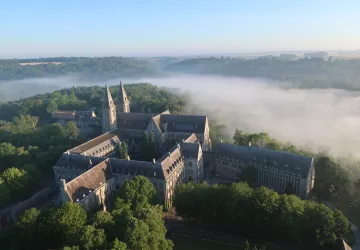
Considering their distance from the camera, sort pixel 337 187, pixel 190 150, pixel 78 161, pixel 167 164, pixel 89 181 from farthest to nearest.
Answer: pixel 190 150 → pixel 78 161 → pixel 167 164 → pixel 337 187 → pixel 89 181

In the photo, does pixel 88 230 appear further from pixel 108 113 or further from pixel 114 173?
pixel 108 113

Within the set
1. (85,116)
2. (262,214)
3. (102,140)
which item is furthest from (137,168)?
(85,116)

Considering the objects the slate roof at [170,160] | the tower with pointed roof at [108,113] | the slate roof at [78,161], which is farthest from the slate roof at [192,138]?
the tower with pointed roof at [108,113]

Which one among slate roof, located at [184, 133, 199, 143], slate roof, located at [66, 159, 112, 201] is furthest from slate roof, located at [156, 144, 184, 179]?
slate roof, located at [66, 159, 112, 201]

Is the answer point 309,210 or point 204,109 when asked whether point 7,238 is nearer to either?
point 309,210

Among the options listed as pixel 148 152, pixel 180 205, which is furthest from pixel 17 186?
pixel 180 205

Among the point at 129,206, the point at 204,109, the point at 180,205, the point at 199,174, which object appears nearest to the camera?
the point at 129,206

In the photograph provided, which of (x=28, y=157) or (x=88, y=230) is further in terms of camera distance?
(x=28, y=157)

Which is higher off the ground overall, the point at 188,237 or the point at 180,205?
the point at 180,205
